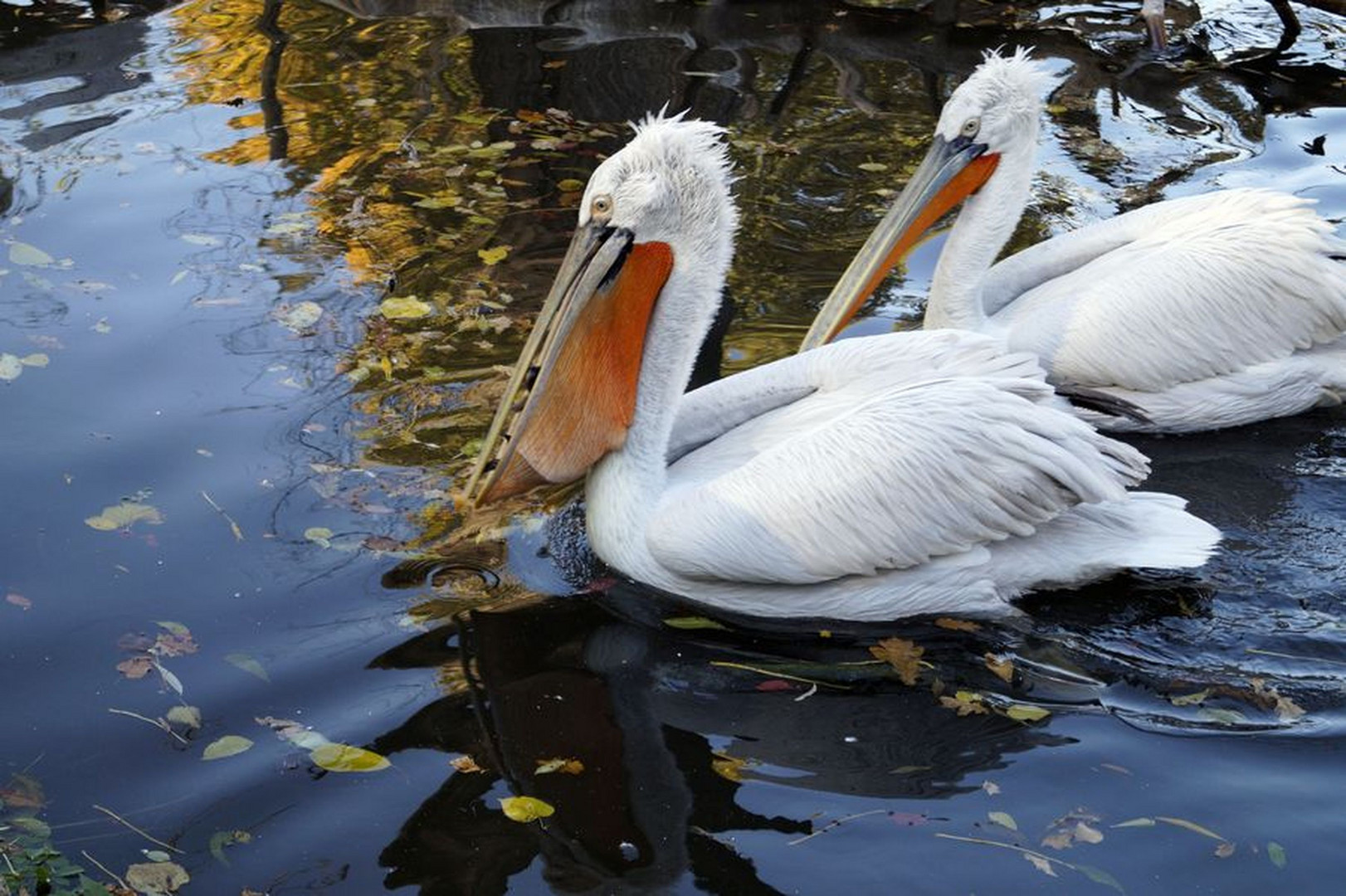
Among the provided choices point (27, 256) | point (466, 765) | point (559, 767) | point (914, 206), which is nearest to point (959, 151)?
point (914, 206)

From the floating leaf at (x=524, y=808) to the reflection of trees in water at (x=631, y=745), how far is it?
0.02m

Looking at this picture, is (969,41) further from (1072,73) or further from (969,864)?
(969,864)

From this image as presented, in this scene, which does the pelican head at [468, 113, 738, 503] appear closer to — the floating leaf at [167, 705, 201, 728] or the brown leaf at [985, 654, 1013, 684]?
the floating leaf at [167, 705, 201, 728]

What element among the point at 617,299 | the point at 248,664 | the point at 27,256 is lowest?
the point at 248,664

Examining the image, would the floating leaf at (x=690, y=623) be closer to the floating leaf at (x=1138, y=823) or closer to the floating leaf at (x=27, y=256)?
the floating leaf at (x=1138, y=823)

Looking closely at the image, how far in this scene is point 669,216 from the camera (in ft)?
14.5

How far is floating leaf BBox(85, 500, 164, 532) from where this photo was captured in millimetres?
4691

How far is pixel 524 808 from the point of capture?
12.1 ft

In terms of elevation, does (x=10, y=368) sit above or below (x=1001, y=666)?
above

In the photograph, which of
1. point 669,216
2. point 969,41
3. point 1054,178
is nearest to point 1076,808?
point 669,216

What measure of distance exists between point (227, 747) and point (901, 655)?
1.71 metres

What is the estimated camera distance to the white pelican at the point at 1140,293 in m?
5.50

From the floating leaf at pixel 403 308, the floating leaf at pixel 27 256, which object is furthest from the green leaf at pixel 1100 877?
the floating leaf at pixel 27 256

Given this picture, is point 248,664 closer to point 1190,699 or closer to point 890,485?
point 890,485
